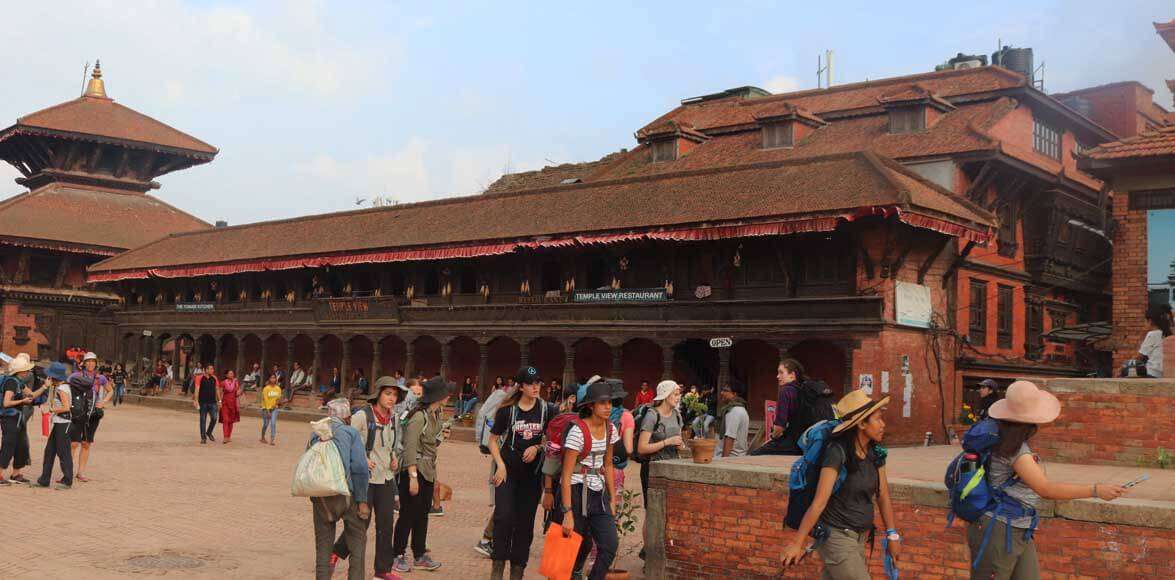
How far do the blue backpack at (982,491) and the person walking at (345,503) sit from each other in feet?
14.8

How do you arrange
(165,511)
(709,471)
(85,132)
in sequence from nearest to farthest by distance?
(709,471) → (165,511) → (85,132)

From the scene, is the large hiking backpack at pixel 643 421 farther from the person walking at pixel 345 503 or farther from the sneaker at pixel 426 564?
the person walking at pixel 345 503

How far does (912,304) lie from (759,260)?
389 centimetres

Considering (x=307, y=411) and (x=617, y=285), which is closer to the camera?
(x=617, y=285)

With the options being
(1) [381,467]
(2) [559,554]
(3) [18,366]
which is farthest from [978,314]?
(2) [559,554]

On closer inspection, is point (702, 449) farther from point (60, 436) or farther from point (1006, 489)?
point (60, 436)

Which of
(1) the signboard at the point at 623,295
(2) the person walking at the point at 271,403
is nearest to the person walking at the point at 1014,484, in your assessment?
(2) the person walking at the point at 271,403

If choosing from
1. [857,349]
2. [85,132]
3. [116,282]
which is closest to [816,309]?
[857,349]

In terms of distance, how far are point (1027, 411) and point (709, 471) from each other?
12.7 ft

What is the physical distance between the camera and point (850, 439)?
6309 mm

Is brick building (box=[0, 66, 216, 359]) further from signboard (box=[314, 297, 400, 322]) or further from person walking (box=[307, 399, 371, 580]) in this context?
person walking (box=[307, 399, 371, 580])

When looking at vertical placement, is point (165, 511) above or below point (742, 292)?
below

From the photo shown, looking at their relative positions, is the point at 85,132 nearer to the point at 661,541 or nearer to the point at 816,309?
the point at 816,309

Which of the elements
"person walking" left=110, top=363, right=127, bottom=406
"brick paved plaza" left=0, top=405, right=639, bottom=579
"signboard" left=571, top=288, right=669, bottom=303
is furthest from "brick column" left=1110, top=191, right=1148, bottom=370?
"person walking" left=110, top=363, right=127, bottom=406
